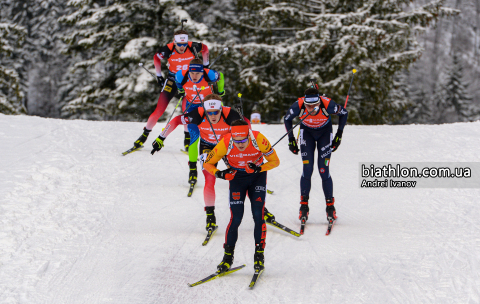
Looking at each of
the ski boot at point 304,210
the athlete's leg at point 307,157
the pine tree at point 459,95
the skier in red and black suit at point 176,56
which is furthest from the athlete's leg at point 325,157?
the pine tree at point 459,95

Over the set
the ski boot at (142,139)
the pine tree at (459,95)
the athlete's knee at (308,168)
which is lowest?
the pine tree at (459,95)

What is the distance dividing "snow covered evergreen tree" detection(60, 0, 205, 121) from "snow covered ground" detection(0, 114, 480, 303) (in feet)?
25.8

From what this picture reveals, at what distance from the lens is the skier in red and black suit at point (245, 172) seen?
4766 millimetres

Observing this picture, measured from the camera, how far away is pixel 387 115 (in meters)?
19.8

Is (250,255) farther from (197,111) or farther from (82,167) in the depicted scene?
(82,167)

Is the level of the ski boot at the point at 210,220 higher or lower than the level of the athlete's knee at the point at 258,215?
lower

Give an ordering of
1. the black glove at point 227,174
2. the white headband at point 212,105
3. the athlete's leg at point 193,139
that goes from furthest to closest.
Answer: the athlete's leg at point 193,139 < the white headband at point 212,105 < the black glove at point 227,174

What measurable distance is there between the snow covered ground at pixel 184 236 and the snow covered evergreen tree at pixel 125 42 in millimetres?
7859

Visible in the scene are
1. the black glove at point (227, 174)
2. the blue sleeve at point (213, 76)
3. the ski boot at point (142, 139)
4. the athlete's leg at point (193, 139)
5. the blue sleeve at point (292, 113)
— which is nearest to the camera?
the black glove at point (227, 174)

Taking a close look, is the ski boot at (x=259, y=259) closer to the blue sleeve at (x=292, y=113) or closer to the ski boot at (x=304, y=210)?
the ski boot at (x=304, y=210)

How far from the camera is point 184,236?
5996mm

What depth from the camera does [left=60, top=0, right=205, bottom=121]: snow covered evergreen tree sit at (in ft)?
55.0

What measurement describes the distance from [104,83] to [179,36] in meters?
11.5

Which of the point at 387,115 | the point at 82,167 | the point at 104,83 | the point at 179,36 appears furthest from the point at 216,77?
the point at 387,115
